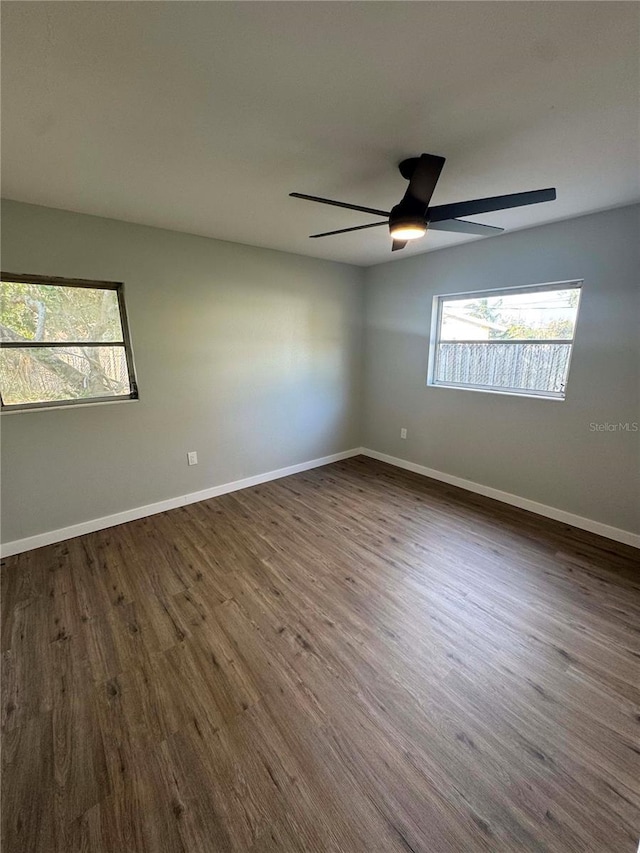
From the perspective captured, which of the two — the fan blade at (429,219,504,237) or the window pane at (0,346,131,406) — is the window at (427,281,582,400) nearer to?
the fan blade at (429,219,504,237)

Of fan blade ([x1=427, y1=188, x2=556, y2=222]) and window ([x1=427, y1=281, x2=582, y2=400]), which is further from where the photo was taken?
window ([x1=427, y1=281, x2=582, y2=400])

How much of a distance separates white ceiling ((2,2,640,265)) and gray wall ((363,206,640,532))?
1.58ft

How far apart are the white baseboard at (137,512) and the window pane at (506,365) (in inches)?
76.3

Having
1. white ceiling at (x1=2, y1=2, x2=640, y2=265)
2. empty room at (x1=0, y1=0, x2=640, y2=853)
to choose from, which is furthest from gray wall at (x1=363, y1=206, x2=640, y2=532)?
white ceiling at (x1=2, y1=2, x2=640, y2=265)

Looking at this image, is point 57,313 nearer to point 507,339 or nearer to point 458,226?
point 458,226

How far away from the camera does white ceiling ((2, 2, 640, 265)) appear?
37.2 inches

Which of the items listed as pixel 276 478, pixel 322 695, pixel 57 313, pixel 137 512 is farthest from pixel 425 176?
pixel 137 512

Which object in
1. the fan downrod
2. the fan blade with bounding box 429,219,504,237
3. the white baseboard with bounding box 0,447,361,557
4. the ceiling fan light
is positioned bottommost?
the white baseboard with bounding box 0,447,361,557

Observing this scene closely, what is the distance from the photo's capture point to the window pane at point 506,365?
2.79 meters

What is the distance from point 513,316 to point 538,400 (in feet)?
2.69

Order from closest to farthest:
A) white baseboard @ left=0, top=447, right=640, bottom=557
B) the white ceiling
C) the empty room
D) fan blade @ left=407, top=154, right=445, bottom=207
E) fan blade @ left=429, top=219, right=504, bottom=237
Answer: the white ceiling < the empty room < fan blade @ left=407, top=154, right=445, bottom=207 < fan blade @ left=429, top=219, right=504, bottom=237 < white baseboard @ left=0, top=447, right=640, bottom=557

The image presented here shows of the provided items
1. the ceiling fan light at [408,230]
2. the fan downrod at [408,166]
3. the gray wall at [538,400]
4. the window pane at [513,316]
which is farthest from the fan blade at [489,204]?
the window pane at [513,316]

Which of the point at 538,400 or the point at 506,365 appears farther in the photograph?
the point at 506,365

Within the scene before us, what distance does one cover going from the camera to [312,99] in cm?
125
